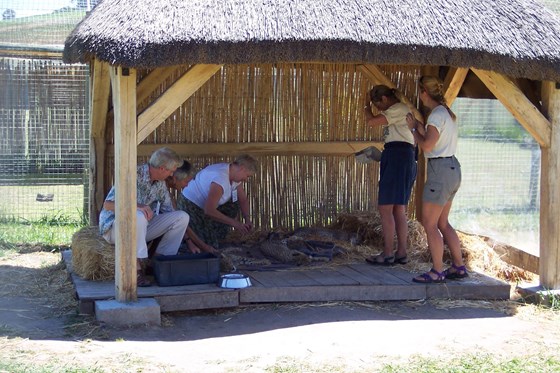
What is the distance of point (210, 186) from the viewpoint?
313 inches

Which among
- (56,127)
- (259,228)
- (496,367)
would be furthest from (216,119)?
(496,367)

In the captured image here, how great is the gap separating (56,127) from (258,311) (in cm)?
444

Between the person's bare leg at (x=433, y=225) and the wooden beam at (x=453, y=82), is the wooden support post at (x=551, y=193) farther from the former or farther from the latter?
the wooden beam at (x=453, y=82)

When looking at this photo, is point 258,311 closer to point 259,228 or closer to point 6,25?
point 259,228

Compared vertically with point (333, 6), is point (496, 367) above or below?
below

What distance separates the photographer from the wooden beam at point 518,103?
23.8ft

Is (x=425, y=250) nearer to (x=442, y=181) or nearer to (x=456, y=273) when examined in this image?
(x=456, y=273)

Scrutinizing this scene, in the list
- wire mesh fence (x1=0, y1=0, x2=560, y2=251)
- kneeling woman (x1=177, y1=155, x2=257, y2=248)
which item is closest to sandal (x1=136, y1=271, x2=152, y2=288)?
kneeling woman (x1=177, y1=155, x2=257, y2=248)

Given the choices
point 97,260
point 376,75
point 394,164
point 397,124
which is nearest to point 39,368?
point 97,260

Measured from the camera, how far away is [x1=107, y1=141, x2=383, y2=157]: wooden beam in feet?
30.0

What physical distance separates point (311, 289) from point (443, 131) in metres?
1.64

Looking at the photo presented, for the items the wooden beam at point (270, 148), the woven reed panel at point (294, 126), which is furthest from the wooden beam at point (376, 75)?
the wooden beam at point (270, 148)

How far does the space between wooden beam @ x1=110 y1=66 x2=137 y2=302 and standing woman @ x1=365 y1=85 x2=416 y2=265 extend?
2449mm

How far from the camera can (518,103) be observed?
23.9 feet
